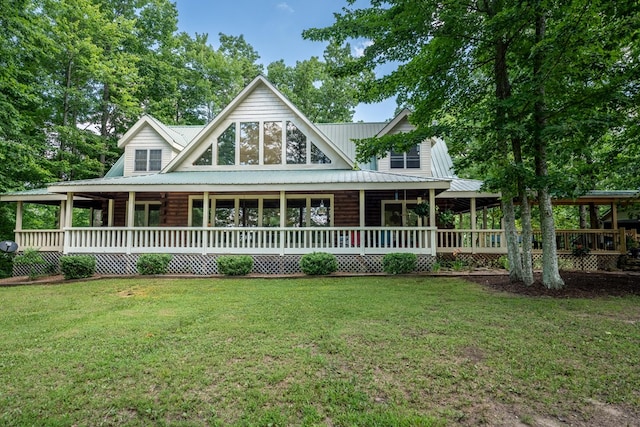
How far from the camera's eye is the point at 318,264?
10734 millimetres

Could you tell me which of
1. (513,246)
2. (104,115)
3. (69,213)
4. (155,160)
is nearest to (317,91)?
(104,115)

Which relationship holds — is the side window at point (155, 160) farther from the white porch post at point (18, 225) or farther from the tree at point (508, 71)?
the tree at point (508, 71)

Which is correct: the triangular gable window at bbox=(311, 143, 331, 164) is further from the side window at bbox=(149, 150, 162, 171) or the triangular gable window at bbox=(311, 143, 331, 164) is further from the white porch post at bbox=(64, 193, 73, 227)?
the white porch post at bbox=(64, 193, 73, 227)

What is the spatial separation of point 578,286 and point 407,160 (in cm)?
819

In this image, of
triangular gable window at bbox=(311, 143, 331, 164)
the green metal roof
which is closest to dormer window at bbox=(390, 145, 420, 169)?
the green metal roof

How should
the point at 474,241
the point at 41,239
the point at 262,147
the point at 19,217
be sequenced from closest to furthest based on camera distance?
the point at 474,241
the point at 41,239
the point at 19,217
the point at 262,147

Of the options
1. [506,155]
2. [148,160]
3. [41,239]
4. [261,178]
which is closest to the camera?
[506,155]

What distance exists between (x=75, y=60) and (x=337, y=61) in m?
21.4

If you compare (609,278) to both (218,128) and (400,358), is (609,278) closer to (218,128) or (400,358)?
(400,358)

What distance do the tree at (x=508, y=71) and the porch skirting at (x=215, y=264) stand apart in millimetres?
3883

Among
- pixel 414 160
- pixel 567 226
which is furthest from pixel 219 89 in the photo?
pixel 567 226

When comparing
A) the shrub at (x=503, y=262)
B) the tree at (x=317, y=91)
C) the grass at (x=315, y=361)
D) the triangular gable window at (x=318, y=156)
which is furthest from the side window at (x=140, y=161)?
the shrub at (x=503, y=262)

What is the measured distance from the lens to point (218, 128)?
14.3 metres

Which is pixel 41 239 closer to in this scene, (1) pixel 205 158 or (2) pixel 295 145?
(1) pixel 205 158
